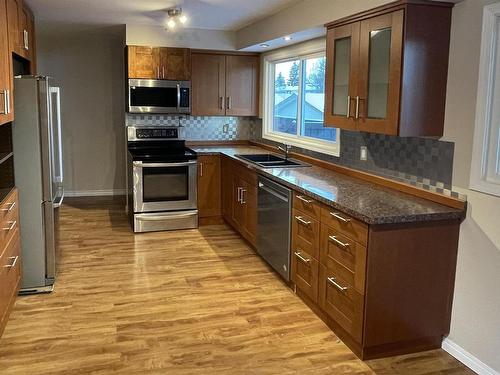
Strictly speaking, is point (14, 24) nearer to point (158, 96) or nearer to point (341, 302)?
point (158, 96)

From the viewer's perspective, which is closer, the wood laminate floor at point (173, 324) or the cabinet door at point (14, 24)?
the wood laminate floor at point (173, 324)

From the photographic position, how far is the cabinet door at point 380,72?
2.92 metres

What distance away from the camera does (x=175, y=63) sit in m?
5.81

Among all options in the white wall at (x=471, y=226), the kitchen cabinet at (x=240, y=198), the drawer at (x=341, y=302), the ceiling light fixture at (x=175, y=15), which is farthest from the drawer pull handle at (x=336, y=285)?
the ceiling light fixture at (x=175, y=15)

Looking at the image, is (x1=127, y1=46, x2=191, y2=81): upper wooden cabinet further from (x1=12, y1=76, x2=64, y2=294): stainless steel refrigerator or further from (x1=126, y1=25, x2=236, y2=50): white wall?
(x1=12, y1=76, x2=64, y2=294): stainless steel refrigerator

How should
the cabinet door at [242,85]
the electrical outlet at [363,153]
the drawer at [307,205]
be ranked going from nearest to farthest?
1. the drawer at [307,205]
2. the electrical outlet at [363,153]
3. the cabinet door at [242,85]

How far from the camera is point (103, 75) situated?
7.23 meters

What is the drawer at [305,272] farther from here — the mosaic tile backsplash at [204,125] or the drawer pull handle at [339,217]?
the mosaic tile backsplash at [204,125]

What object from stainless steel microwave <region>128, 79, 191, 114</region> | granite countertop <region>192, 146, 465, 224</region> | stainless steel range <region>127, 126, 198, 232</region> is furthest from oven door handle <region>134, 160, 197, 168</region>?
granite countertop <region>192, 146, 465, 224</region>

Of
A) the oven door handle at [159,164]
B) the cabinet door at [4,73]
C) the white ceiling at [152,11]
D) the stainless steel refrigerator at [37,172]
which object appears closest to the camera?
the cabinet door at [4,73]

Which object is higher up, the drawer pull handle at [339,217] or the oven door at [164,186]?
the drawer pull handle at [339,217]

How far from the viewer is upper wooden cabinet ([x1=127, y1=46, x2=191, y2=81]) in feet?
18.5

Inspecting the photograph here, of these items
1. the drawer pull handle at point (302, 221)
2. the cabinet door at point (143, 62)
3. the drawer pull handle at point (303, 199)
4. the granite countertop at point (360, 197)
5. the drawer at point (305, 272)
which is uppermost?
the cabinet door at point (143, 62)

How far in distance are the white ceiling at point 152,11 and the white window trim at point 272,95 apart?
497mm
